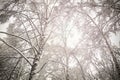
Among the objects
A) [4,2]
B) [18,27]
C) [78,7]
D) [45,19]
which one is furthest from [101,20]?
[4,2]

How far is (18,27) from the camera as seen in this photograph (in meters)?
3.60

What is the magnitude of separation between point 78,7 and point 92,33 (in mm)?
1080

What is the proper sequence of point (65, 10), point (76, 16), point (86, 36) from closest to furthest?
point (65, 10) → point (86, 36) → point (76, 16)

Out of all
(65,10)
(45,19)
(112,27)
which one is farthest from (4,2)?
(112,27)

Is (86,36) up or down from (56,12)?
down

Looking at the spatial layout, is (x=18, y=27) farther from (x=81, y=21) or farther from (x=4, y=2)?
(x=81, y=21)

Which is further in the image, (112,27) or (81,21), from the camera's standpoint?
(81,21)

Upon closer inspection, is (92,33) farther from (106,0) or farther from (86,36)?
(106,0)

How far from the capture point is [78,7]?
12.9 feet

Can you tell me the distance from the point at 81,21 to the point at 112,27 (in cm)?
117

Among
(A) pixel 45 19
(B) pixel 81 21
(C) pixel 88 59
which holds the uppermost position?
(B) pixel 81 21

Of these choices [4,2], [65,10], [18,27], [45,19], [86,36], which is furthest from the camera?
[86,36]

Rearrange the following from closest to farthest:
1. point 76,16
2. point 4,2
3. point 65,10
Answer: point 4,2 → point 65,10 → point 76,16

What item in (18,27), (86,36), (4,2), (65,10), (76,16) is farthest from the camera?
(76,16)
